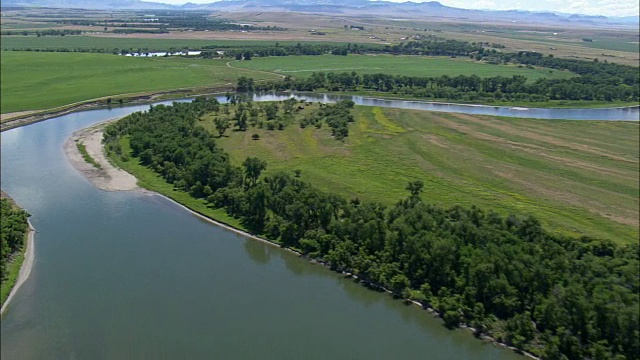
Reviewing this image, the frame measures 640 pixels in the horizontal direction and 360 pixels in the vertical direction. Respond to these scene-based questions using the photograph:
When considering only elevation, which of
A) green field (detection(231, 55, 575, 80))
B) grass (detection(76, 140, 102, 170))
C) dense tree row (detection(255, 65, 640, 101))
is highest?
green field (detection(231, 55, 575, 80))

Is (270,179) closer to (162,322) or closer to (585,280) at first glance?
(162,322)

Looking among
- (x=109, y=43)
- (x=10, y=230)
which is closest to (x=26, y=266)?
(x=10, y=230)

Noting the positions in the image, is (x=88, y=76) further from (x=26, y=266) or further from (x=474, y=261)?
(x=474, y=261)

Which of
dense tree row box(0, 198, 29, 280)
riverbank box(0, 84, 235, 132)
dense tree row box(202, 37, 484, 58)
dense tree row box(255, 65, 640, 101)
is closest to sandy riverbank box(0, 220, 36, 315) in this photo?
dense tree row box(0, 198, 29, 280)

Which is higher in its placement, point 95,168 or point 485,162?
point 485,162

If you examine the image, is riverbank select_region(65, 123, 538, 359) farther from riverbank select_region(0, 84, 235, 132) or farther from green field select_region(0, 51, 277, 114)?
green field select_region(0, 51, 277, 114)

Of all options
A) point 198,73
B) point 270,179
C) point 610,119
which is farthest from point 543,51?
point 270,179
